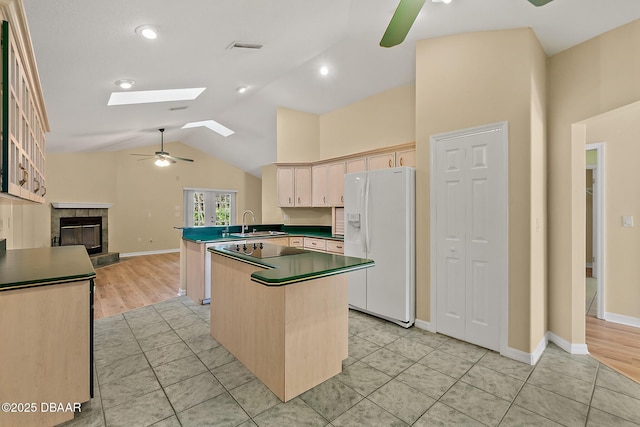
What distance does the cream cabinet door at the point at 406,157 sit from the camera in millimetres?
3936

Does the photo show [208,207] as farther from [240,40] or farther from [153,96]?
[240,40]

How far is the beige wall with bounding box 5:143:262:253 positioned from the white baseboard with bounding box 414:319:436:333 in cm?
694

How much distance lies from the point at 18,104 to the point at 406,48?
342cm

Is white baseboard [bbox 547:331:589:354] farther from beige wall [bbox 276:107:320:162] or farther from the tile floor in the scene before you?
beige wall [bbox 276:107:320:162]

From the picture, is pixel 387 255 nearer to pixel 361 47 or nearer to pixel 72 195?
pixel 361 47

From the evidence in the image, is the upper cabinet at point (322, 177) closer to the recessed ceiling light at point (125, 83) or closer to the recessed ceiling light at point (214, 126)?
the recessed ceiling light at point (214, 126)

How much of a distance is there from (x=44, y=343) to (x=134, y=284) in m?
3.83

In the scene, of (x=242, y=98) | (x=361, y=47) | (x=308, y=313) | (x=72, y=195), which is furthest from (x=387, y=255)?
(x=72, y=195)

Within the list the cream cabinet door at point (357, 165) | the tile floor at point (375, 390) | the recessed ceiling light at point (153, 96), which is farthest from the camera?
the cream cabinet door at point (357, 165)

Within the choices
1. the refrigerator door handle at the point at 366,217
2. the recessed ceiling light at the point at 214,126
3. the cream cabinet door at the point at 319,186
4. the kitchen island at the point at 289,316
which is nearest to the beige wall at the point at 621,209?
the refrigerator door handle at the point at 366,217

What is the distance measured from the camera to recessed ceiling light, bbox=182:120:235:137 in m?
6.51

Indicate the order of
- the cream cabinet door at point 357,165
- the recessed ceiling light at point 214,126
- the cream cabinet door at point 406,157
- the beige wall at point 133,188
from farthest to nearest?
the beige wall at point 133,188
the recessed ceiling light at point 214,126
the cream cabinet door at point 357,165
the cream cabinet door at point 406,157

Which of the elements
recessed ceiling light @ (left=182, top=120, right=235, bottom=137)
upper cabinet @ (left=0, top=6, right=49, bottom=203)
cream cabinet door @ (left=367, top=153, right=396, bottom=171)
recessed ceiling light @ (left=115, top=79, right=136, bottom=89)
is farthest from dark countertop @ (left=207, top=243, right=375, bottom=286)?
recessed ceiling light @ (left=182, top=120, right=235, bottom=137)

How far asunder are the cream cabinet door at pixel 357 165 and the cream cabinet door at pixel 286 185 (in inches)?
46.7
